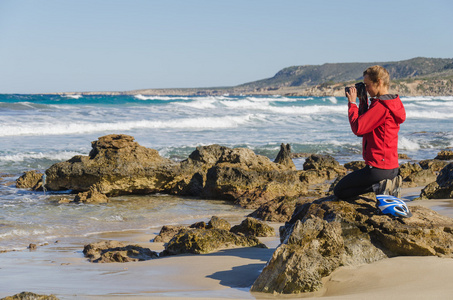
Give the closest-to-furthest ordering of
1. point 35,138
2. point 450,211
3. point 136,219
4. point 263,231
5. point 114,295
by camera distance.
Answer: point 114,295, point 263,231, point 450,211, point 136,219, point 35,138

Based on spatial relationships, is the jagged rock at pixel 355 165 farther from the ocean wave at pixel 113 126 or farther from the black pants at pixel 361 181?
the ocean wave at pixel 113 126

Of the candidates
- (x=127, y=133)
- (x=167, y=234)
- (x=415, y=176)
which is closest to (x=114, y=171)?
(x=167, y=234)

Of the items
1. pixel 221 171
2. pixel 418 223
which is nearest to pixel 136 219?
pixel 221 171

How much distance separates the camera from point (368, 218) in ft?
14.7

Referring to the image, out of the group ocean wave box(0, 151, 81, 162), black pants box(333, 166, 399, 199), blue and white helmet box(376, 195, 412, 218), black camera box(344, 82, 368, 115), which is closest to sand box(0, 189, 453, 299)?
blue and white helmet box(376, 195, 412, 218)

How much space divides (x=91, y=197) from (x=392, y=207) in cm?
707

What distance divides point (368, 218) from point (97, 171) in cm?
749

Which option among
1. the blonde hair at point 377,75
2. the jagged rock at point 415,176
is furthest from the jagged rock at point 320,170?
the blonde hair at point 377,75

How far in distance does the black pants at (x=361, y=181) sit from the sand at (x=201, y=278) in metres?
0.70

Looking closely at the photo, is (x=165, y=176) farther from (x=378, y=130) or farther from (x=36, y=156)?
(x=378, y=130)

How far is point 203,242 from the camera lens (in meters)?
5.56

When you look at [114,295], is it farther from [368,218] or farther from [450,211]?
[450,211]

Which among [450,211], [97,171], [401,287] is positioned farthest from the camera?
[97,171]

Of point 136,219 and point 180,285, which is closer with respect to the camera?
point 180,285
